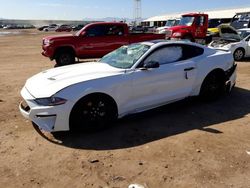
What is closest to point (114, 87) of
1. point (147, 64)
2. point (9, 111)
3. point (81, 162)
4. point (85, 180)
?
point (147, 64)

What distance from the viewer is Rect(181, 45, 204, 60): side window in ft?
24.0

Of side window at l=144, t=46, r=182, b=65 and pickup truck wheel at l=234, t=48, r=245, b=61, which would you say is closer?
side window at l=144, t=46, r=182, b=65

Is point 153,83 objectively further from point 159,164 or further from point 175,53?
point 159,164

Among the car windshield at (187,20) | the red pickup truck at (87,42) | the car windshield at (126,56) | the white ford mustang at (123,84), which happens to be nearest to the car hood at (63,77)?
the white ford mustang at (123,84)

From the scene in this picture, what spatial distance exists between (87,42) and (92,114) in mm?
9108

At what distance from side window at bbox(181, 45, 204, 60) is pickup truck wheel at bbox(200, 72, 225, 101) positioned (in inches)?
21.8

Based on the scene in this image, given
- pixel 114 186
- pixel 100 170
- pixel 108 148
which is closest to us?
pixel 114 186

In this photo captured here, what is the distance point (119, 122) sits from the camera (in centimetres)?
657

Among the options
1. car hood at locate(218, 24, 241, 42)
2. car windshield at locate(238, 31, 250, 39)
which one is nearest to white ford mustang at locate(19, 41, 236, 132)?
car hood at locate(218, 24, 241, 42)

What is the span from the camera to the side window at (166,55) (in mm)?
6801

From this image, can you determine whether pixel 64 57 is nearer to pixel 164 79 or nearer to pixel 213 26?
pixel 164 79

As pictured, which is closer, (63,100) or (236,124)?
(63,100)

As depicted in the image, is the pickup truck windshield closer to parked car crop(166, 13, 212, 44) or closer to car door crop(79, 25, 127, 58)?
parked car crop(166, 13, 212, 44)

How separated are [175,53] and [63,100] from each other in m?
2.75
